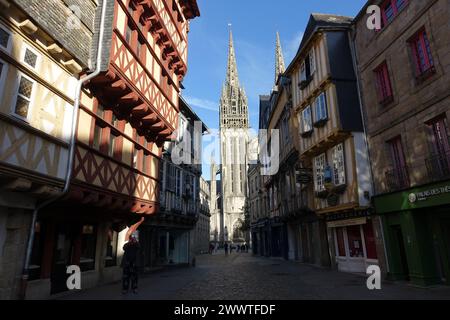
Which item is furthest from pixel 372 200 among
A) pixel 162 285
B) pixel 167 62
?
pixel 167 62

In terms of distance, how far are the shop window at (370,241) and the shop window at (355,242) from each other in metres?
0.52

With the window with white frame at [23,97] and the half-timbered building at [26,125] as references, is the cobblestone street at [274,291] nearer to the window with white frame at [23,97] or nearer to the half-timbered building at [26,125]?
the half-timbered building at [26,125]

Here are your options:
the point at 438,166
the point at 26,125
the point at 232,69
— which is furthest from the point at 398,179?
the point at 232,69

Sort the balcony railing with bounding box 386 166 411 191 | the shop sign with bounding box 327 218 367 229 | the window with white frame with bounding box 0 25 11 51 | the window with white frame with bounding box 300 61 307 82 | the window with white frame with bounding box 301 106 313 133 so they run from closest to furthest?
1. the window with white frame with bounding box 0 25 11 51
2. the balcony railing with bounding box 386 166 411 191
3. the shop sign with bounding box 327 218 367 229
4. the window with white frame with bounding box 301 106 313 133
5. the window with white frame with bounding box 300 61 307 82

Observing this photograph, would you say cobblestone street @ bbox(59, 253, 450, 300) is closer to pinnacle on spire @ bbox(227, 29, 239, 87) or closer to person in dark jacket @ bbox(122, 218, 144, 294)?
person in dark jacket @ bbox(122, 218, 144, 294)

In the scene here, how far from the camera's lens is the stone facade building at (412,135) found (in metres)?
9.69

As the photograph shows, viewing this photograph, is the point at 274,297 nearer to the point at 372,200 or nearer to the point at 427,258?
the point at 427,258

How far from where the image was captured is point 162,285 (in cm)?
1217

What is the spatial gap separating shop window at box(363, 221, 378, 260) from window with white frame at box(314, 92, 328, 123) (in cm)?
503

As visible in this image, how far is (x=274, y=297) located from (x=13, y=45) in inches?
349

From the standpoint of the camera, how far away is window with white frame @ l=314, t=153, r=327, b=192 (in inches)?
633

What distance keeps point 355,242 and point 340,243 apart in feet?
4.64

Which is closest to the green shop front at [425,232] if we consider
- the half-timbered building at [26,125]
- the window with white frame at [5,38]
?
the half-timbered building at [26,125]

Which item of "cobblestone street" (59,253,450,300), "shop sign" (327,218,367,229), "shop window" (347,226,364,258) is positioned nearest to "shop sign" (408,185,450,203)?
"cobblestone street" (59,253,450,300)
